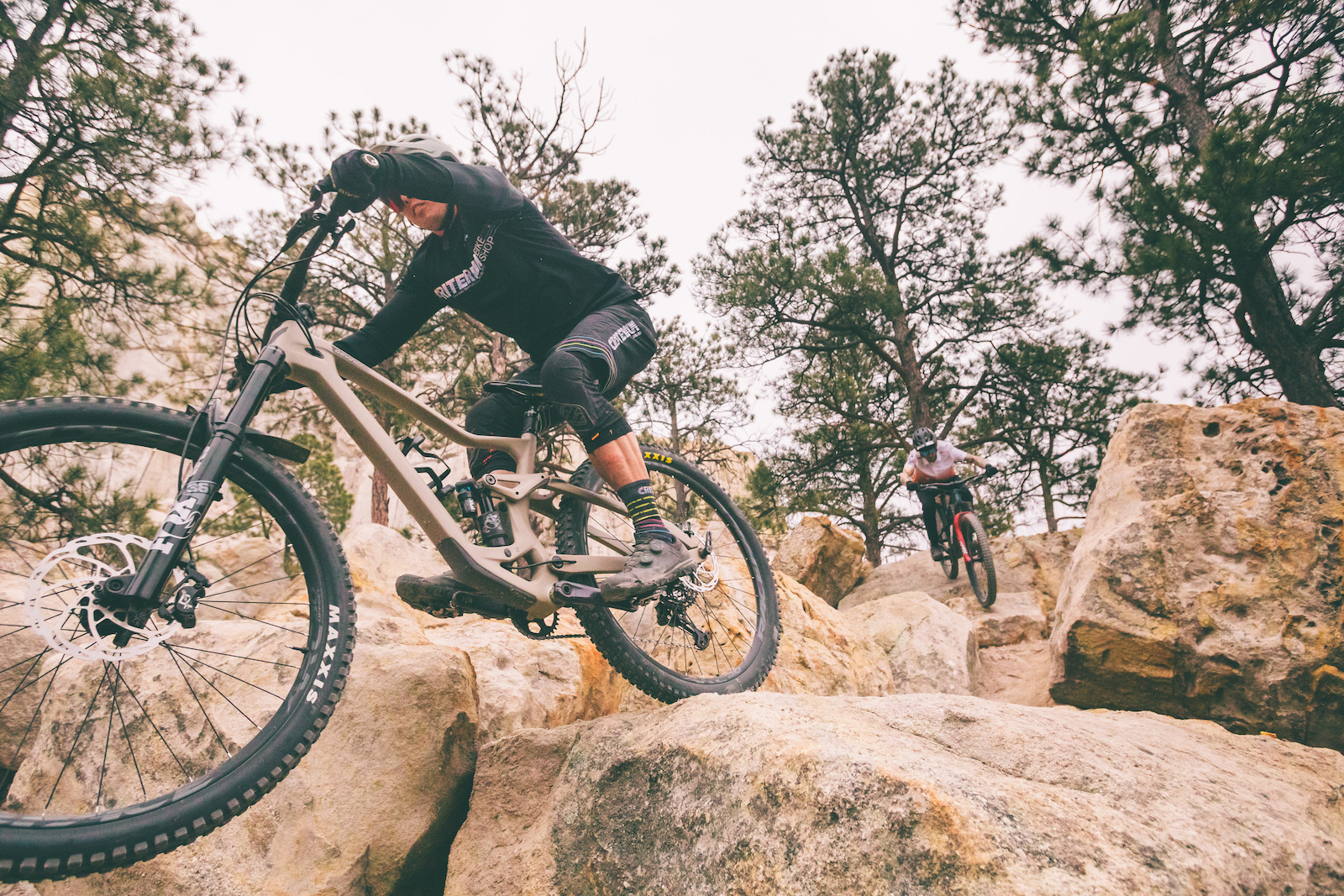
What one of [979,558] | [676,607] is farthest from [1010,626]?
[676,607]

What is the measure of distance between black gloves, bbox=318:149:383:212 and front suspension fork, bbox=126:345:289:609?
0.48 meters

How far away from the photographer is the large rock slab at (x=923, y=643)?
5.03 m

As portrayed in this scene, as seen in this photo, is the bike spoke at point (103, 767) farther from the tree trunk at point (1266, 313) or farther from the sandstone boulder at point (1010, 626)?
the tree trunk at point (1266, 313)

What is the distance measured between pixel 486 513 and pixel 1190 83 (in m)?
10.6

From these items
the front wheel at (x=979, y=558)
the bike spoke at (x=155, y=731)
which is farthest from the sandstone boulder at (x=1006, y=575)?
the bike spoke at (x=155, y=731)

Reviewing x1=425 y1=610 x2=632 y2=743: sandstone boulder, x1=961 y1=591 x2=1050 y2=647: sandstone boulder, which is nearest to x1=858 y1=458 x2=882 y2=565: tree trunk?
x1=961 y1=591 x2=1050 y2=647: sandstone boulder

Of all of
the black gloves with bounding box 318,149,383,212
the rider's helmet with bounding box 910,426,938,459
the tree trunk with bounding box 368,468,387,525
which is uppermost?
the rider's helmet with bounding box 910,426,938,459

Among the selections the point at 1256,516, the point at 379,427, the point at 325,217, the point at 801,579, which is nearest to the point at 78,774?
the point at 379,427

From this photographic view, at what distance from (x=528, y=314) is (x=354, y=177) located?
0.81m

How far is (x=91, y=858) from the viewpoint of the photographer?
1.24m

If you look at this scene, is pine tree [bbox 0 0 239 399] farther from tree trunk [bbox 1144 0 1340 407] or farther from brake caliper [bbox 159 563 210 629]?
tree trunk [bbox 1144 0 1340 407]

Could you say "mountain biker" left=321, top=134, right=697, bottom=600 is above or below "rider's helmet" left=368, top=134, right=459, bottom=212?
below

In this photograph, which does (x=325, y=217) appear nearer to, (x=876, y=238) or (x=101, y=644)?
(x=101, y=644)

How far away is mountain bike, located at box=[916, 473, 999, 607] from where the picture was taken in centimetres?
775
